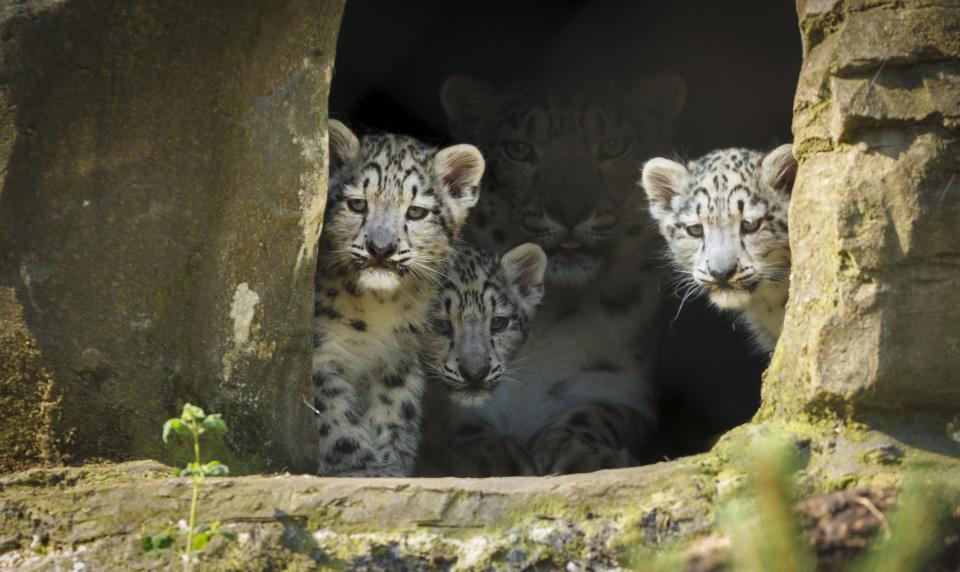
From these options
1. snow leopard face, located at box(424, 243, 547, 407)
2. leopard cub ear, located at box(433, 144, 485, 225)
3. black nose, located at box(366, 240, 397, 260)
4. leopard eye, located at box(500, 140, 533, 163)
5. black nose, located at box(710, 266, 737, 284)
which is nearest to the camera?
black nose, located at box(366, 240, 397, 260)

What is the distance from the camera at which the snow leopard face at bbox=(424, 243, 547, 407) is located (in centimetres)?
636

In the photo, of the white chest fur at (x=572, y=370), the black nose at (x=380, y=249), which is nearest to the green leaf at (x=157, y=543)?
the black nose at (x=380, y=249)

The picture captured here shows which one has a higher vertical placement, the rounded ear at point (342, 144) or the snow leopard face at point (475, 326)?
the rounded ear at point (342, 144)

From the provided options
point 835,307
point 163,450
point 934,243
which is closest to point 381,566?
point 163,450

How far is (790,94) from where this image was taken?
30.1 feet

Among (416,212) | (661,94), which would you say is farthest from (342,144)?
(661,94)

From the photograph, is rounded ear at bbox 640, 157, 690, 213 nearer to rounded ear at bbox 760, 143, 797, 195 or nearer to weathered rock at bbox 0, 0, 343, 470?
rounded ear at bbox 760, 143, 797, 195

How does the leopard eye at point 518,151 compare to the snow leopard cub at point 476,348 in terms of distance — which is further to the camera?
the leopard eye at point 518,151

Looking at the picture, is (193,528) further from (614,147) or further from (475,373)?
(614,147)

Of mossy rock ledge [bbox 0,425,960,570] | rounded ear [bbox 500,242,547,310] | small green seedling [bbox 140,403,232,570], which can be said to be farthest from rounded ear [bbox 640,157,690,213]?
Answer: small green seedling [bbox 140,403,232,570]

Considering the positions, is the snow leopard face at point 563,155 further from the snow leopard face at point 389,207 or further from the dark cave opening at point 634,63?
the snow leopard face at point 389,207

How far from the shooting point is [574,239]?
7.47 meters

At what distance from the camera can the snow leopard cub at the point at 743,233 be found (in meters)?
5.91

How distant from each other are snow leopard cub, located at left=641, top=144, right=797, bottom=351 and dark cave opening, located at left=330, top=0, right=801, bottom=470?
2014mm
